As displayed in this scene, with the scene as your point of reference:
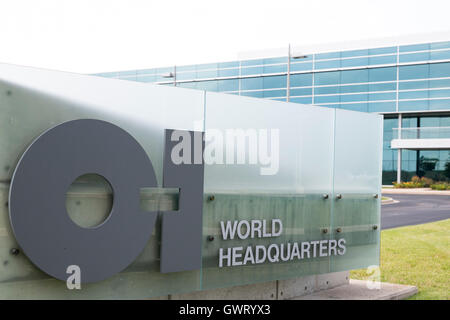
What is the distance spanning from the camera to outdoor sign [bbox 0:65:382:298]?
14.0 feet

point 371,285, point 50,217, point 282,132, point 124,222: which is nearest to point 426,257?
point 371,285

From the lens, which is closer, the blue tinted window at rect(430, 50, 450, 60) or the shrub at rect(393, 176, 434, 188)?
the blue tinted window at rect(430, 50, 450, 60)

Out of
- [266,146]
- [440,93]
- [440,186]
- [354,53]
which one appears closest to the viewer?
[266,146]

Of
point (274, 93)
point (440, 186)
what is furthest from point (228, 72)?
point (440, 186)

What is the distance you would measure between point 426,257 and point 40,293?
8.48 metres

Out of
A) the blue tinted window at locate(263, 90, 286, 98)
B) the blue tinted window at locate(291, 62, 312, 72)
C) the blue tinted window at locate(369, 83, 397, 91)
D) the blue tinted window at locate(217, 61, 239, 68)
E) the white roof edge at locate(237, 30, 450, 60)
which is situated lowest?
the blue tinted window at locate(263, 90, 286, 98)

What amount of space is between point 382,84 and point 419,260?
125 feet

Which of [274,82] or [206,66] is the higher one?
[206,66]

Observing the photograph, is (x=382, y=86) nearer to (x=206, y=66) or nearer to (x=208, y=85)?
(x=208, y=85)

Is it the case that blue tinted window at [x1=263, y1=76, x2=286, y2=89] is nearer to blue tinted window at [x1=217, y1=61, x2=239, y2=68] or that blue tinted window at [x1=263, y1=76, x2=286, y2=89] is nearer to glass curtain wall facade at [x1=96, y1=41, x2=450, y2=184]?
glass curtain wall facade at [x1=96, y1=41, x2=450, y2=184]

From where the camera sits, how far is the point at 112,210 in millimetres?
4664

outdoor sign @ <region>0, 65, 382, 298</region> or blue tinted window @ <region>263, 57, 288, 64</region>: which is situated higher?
blue tinted window @ <region>263, 57, 288, 64</region>

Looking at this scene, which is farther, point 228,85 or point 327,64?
point 228,85

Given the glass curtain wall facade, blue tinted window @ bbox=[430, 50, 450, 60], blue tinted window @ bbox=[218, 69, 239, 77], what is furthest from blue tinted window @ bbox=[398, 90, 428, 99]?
blue tinted window @ bbox=[218, 69, 239, 77]
